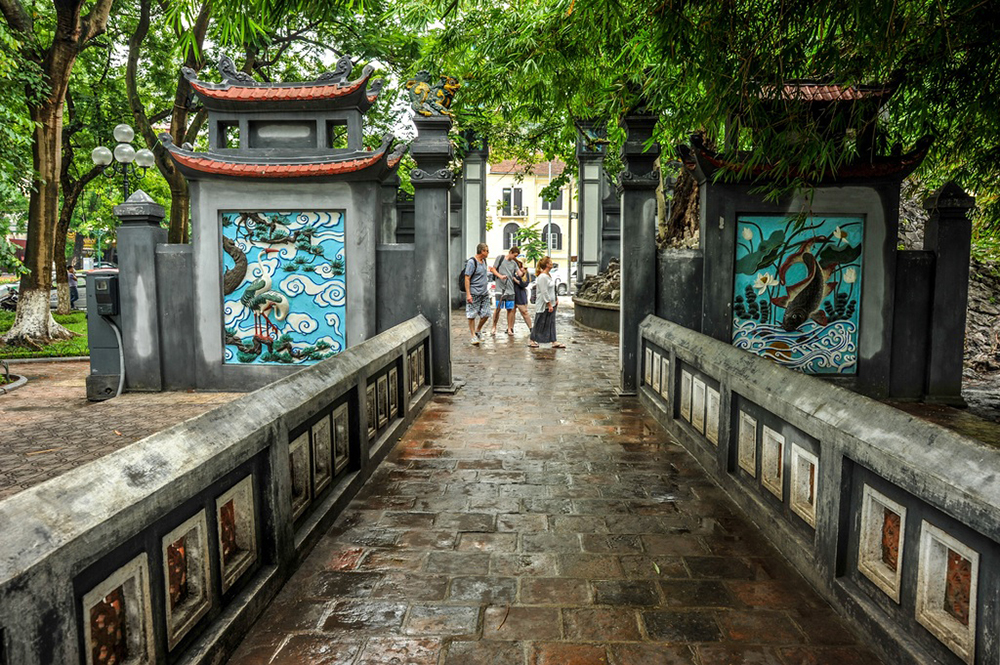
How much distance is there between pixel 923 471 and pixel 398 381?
187 inches

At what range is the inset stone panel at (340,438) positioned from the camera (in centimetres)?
455

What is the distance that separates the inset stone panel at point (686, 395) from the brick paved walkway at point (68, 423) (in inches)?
220

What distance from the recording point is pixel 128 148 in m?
14.3

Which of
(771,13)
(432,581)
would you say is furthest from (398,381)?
(771,13)

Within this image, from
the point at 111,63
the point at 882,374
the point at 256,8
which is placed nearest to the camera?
the point at 256,8

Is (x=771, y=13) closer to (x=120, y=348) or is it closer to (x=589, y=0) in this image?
(x=589, y=0)

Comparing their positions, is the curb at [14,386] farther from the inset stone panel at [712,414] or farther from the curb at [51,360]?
the inset stone panel at [712,414]

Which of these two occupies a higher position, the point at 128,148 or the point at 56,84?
the point at 56,84

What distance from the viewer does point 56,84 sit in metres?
13.7

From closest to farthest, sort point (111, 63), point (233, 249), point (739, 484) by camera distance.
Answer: point (739, 484), point (233, 249), point (111, 63)

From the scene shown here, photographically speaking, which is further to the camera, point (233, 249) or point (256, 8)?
point (233, 249)

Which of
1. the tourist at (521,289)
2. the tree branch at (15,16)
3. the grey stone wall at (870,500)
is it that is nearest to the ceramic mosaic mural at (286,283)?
the tourist at (521,289)

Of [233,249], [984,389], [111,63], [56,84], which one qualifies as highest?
[111,63]

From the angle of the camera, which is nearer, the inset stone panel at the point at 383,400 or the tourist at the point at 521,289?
the inset stone panel at the point at 383,400
